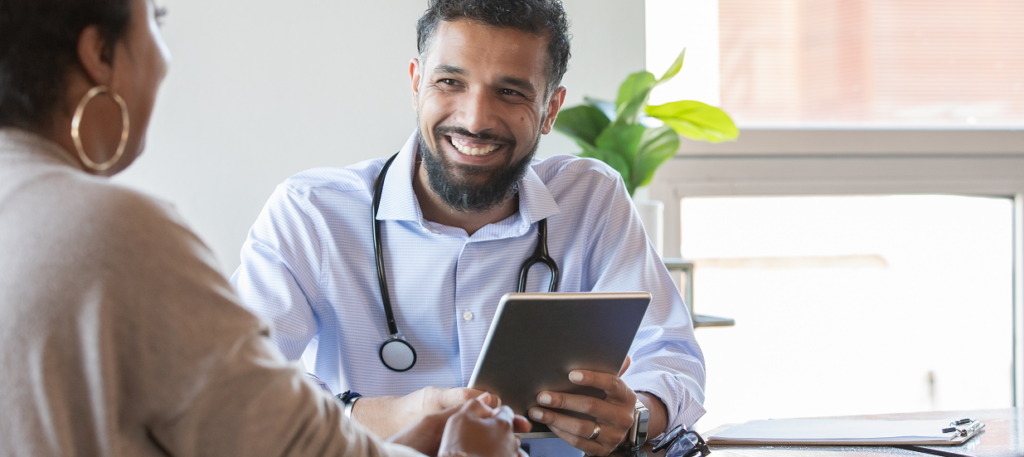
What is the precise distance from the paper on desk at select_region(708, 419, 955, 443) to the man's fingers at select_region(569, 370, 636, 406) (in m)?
0.17

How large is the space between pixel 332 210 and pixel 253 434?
93cm

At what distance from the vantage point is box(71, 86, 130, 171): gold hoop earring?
630 mm

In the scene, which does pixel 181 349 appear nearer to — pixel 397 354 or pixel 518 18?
pixel 397 354

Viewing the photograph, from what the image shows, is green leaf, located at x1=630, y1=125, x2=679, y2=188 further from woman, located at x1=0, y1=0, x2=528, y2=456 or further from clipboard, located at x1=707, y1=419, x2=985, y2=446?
woman, located at x1=0, y1=0, x2=528, y2=456

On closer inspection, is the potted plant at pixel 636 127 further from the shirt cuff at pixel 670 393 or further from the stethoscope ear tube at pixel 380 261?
the shirt cuff at pixel 670 393

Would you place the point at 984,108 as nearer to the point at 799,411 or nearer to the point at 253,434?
the point at 799,411

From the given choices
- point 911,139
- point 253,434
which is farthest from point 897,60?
point 253,434

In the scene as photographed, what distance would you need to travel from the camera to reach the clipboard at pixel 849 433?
116 centimetres

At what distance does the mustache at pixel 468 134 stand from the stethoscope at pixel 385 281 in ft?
0.48

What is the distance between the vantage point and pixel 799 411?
2646 millimetres

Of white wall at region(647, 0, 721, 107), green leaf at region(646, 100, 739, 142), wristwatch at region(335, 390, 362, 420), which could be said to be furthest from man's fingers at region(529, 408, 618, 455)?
white wall at region(647, 0, 721, 107)

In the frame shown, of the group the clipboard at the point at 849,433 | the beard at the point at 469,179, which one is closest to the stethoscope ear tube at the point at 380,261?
the beard at the point at 469,179

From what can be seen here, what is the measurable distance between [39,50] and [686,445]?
0.93 m

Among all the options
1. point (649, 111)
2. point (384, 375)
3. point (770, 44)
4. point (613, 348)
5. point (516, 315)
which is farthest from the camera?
point (770, 44)
